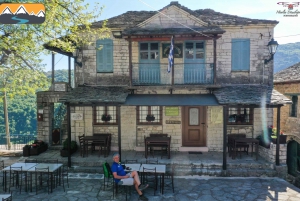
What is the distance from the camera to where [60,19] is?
33.0 ft

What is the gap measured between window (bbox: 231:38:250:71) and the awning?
2418 millimetres

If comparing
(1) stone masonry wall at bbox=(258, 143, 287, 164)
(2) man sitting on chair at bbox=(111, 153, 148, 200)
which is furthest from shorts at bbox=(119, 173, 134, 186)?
(1) stone masonry wall at bbox=(258, 143, 287, 164)

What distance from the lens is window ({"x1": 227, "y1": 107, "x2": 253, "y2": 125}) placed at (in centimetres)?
1131

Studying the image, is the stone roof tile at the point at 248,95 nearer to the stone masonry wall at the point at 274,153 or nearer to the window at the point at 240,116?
the window at the point at 240,116

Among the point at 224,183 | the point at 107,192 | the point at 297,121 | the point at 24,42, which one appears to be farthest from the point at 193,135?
the point at 24,42

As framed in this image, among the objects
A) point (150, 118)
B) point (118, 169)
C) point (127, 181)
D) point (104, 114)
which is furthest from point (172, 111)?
point (127, 181)

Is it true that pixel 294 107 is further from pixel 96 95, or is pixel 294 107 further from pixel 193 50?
pixel 96 95

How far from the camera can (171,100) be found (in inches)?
395

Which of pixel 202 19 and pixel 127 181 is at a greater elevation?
pixel 202 19

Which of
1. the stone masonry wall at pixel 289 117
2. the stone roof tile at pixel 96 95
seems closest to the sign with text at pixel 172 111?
the stone roof tile at pixel 96 95

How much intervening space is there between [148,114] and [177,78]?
2.43 metres

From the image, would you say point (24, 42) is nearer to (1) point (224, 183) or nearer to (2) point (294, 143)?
(1) point (224, 183)

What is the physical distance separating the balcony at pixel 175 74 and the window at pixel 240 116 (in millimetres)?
2142

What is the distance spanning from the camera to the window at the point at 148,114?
37.9 feet
